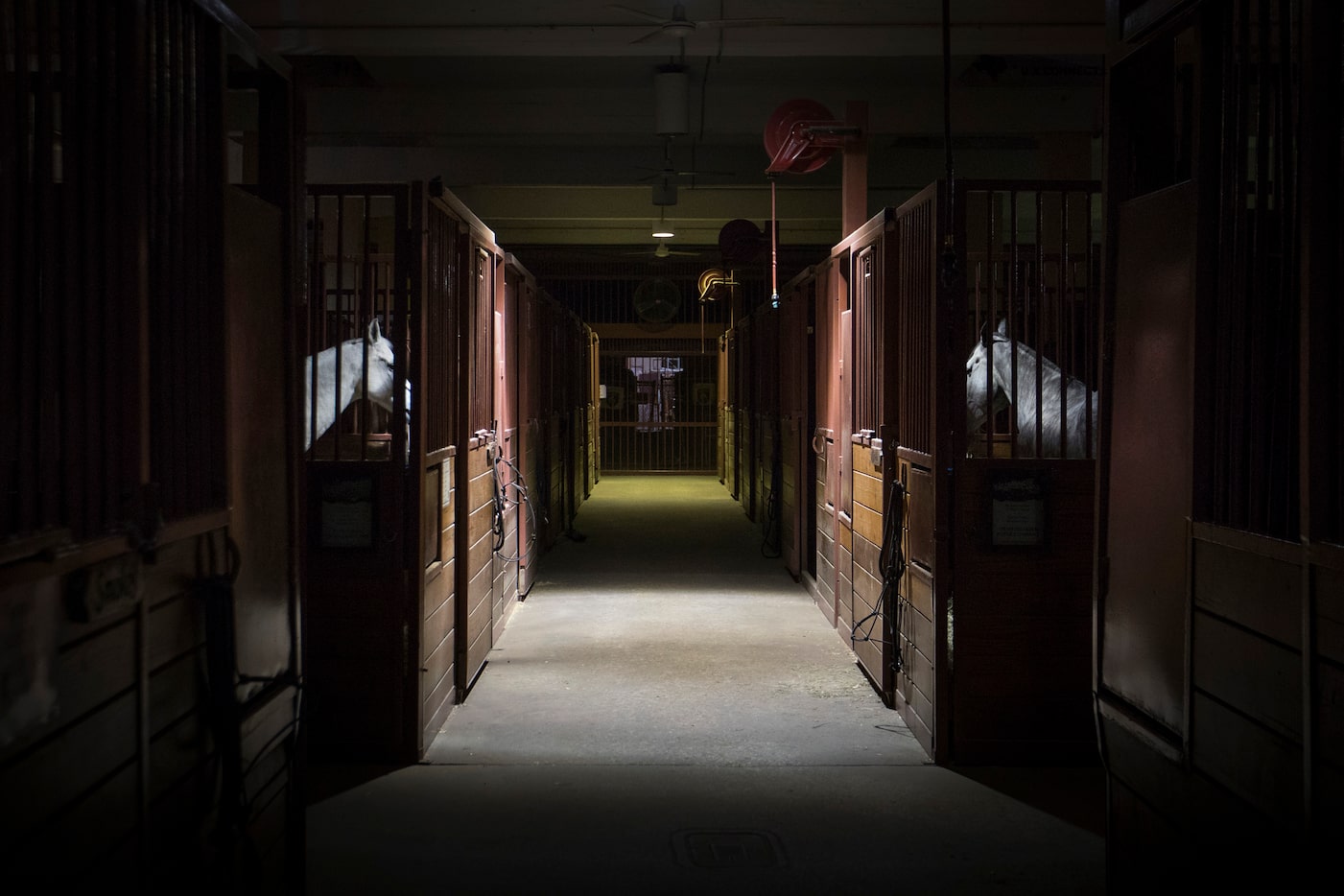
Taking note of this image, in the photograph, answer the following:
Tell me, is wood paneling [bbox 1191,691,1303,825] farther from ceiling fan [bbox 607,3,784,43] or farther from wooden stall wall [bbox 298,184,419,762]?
ceiling fan [bbox 607,3,784,43]

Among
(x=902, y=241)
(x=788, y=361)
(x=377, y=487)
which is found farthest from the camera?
(x=788, y=361)

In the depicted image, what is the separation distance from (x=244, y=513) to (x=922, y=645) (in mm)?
2616

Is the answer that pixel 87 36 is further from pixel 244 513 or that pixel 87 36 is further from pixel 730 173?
pixel 730 173

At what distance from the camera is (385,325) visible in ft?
16.7

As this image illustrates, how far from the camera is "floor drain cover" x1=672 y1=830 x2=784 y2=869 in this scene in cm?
290

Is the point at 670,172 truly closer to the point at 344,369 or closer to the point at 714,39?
the point at 714,39

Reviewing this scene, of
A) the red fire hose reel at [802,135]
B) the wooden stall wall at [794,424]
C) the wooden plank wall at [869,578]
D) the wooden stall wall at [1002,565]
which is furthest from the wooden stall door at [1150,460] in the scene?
the wooden stall wall at [794,424]

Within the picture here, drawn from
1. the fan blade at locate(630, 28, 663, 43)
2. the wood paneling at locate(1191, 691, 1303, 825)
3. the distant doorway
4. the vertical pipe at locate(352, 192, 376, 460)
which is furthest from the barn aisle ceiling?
the distant doorway

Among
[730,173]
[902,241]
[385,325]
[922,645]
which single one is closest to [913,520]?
[922,645]

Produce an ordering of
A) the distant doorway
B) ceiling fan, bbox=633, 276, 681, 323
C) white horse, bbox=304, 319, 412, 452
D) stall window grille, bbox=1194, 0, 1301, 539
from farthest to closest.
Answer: the distant doorway → ceiling fan, bbox=633, 276, 681, 323 → white horse, bbox=304, 319, 412, 452 → stall window grille, bbox=1194, 0, 1301, 539

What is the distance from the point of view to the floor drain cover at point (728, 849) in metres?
2.90

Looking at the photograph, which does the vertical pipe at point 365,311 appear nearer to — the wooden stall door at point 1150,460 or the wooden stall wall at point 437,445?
the wooden stall wall at point 437,445

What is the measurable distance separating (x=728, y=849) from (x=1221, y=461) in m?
1.69

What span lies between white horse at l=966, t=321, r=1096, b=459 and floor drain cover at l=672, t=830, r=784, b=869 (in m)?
1.64
